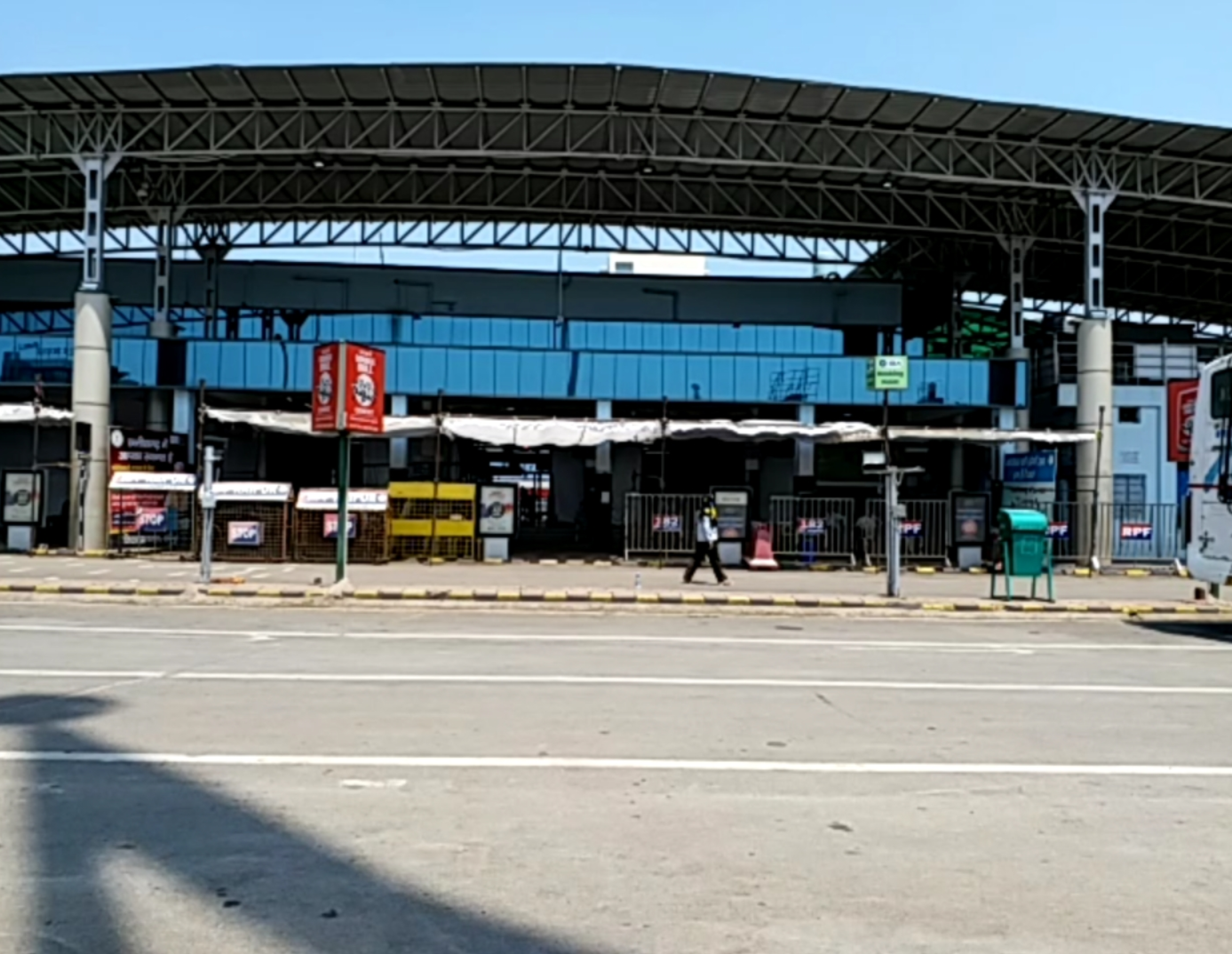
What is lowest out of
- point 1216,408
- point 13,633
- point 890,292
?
point 13,633

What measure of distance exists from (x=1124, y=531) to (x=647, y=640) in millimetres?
20072

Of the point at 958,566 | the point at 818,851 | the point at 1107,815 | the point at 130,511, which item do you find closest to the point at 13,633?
the point at 818,851

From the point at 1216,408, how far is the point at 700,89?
16.9 metres

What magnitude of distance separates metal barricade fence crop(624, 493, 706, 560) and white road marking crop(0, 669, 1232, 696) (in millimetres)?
16408

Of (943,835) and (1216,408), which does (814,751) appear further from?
(1216,408)

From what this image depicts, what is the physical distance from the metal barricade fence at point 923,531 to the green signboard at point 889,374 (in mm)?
2806

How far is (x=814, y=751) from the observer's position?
763 cm

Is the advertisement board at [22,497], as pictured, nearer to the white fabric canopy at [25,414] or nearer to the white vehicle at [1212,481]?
the white fabric canopy at [25,414]

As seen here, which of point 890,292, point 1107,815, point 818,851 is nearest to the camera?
point 818,851

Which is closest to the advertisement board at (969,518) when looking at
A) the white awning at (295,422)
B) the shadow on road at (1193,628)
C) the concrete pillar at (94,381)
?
the shadow on road at (1193,628)

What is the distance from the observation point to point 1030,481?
98.0 ft

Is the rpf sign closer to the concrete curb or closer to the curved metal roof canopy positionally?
the concrete curb

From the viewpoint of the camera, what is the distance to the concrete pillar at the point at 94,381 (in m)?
29.0

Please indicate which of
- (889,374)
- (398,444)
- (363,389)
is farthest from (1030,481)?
(363,389)
